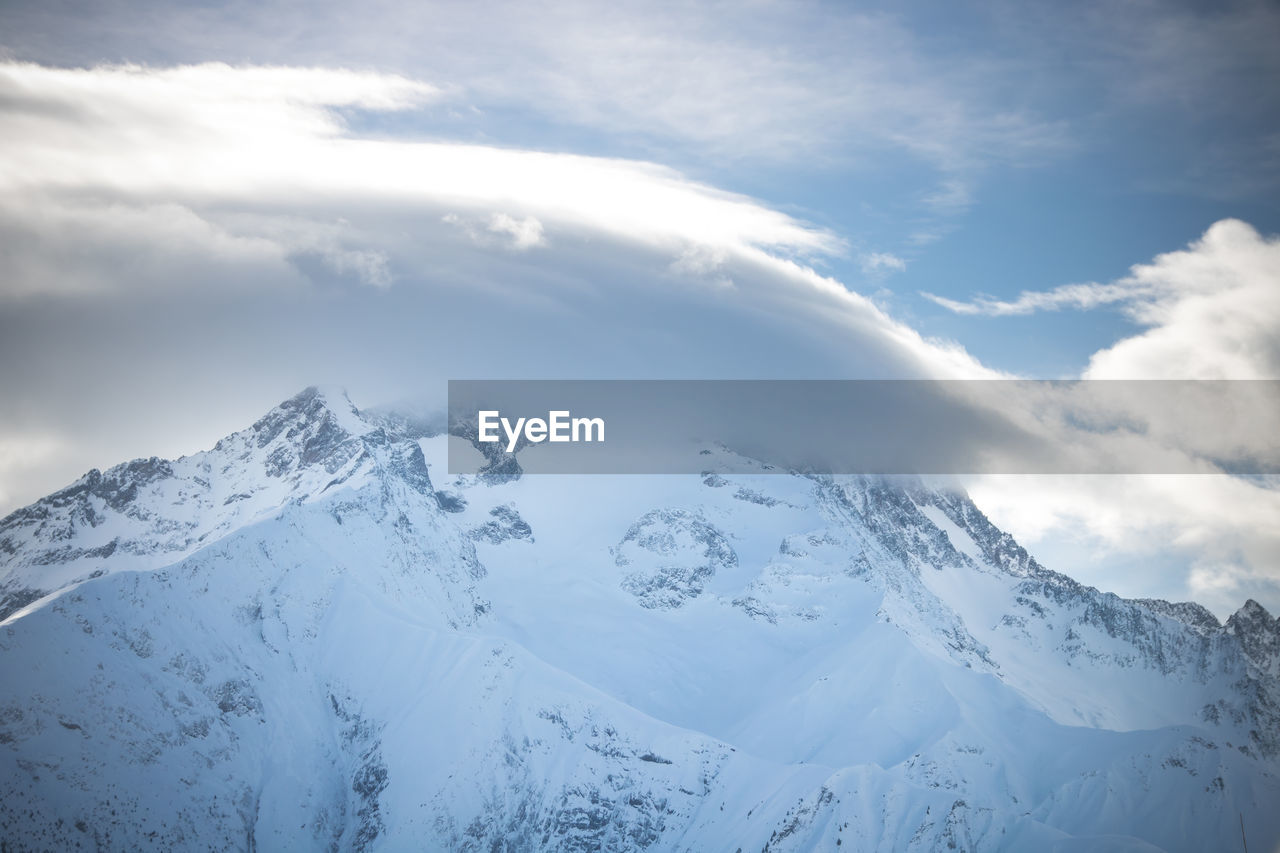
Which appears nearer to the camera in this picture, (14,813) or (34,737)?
(14,813)

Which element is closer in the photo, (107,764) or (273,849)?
(107,764)

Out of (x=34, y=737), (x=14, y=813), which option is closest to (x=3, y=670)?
(x=34, y=737)

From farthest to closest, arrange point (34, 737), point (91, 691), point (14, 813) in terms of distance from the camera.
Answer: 1. point (91, 691)
2. point (34, 737)
3. point (14, 813)

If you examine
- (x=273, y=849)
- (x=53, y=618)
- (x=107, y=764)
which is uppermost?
(x=53, y=618)

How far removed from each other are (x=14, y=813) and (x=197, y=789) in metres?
31.0

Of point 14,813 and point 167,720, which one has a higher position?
point 167,720

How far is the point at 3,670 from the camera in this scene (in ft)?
609

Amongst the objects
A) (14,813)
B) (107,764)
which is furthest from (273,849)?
(14,813)

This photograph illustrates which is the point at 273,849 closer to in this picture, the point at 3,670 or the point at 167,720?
the point at 167,720

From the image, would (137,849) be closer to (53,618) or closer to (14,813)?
(14,813)

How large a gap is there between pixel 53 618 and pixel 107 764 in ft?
99.2

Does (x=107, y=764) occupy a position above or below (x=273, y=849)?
above

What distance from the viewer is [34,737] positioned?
181 meters

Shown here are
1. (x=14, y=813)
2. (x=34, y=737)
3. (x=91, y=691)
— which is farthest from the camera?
(x=91, y=691)
